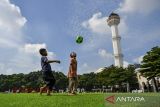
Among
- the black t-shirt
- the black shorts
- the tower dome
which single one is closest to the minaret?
the tower dome

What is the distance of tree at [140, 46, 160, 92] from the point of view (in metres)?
68.2

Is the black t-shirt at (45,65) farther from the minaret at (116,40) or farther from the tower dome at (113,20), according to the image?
the tower dome at (113,20)

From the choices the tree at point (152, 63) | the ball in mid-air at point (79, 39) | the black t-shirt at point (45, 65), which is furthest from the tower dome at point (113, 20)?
the black t-shirt at point (45, 65)

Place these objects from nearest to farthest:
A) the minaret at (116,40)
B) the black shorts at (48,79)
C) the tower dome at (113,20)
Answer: the black shorts at (48,79) → the minaret at (116,40) → the tower dome at (113,20)

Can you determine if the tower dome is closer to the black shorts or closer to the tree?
the tree

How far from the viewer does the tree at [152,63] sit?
68.2 meters

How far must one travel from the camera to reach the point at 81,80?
420 feet

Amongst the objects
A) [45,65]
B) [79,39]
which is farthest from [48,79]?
[79,39]

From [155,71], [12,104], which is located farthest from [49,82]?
[155,71]

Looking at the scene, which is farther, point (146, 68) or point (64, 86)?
point (64, 86)

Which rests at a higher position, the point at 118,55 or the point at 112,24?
the point at 112,24

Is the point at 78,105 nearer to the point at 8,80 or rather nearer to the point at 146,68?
the point at 146,68

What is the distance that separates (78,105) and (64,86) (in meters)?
120

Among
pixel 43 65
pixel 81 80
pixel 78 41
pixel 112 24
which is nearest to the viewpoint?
pixel 43 65
